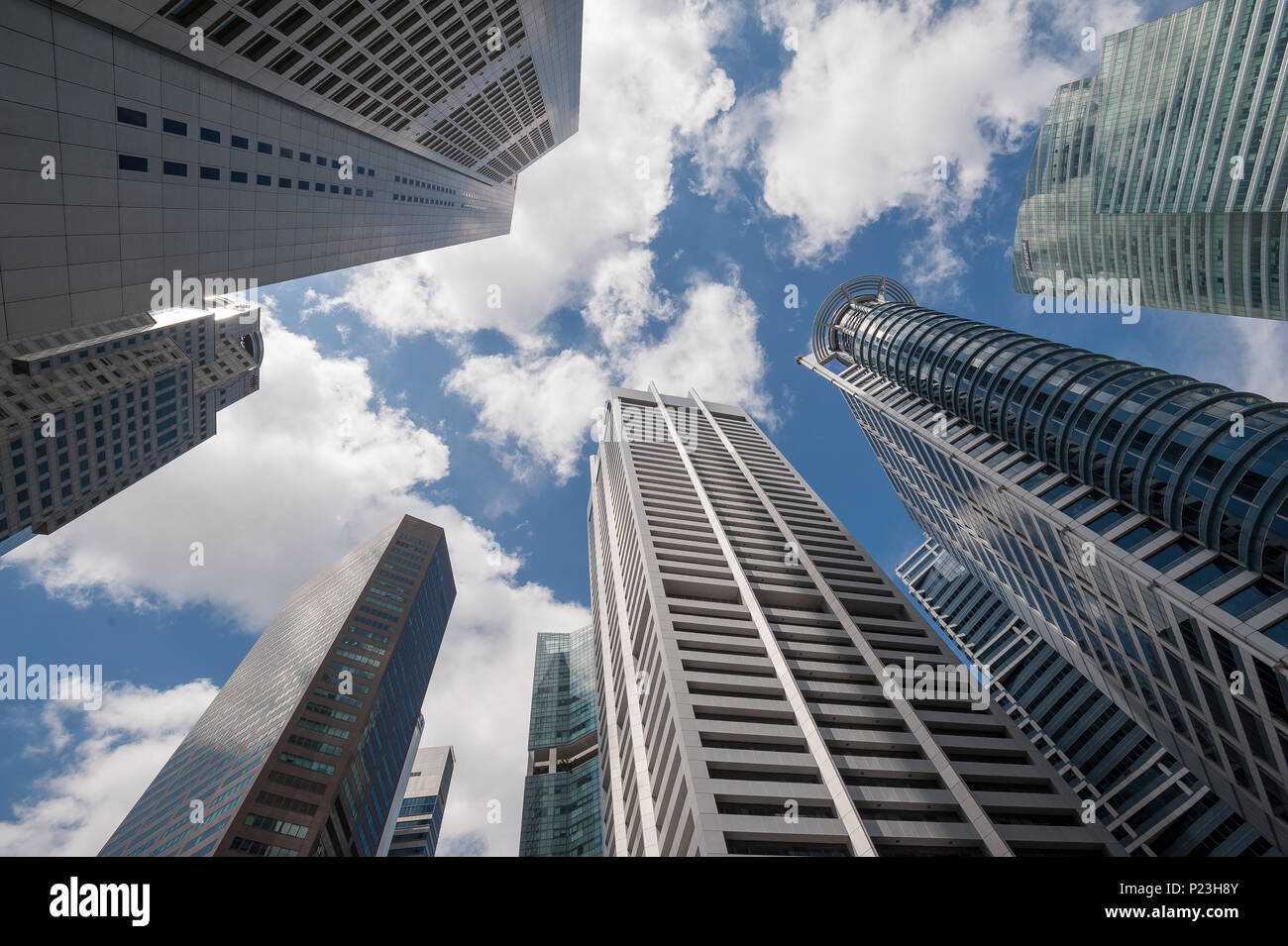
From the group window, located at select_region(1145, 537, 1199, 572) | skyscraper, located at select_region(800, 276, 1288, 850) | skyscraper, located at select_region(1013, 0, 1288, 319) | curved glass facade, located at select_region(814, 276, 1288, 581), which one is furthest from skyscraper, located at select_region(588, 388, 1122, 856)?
skyscraper, located at select_region(1013, 0, 1288, 319)

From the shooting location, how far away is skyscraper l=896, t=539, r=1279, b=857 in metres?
60.7

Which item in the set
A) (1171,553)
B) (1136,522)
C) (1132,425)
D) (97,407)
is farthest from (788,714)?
(97,407)

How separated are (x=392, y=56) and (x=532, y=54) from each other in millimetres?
17096

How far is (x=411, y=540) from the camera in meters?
130

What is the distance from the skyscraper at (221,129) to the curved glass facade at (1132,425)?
190 ft

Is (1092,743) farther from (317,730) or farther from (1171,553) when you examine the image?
(317,730)

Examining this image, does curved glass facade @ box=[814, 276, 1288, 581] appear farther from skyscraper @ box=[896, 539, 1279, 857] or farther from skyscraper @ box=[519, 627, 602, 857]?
skyscraper @ box=[519, 627, 602, 857]

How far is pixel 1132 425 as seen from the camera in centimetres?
5231

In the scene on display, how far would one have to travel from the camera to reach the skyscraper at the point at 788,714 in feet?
112

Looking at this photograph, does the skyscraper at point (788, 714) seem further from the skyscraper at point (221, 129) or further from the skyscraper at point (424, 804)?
the skyscraper at point (424, 804)

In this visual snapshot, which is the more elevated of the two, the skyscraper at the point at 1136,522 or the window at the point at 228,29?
the window at the point at 228,29

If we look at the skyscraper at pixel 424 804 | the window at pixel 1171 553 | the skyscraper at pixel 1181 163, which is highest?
the skyscraper at pixel 1181 163

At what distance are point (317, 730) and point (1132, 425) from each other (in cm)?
9844

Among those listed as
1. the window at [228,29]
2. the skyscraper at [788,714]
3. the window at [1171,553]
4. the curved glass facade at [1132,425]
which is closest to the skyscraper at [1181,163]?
the curved glass facade at [1132,425]
